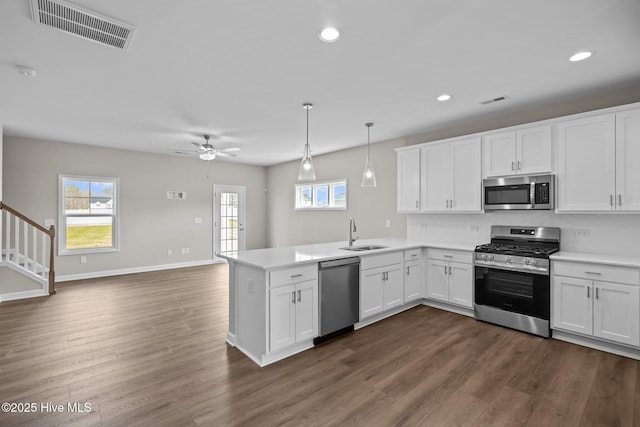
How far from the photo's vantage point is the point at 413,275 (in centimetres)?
423

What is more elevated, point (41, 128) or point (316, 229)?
point (41, 128)

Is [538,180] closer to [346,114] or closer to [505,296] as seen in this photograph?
[505,296]

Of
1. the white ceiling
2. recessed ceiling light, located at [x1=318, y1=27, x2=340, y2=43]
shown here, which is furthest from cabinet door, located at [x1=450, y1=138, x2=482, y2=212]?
recessed ceiling light, located at [x1=318, y1=27, x2=340, y2=43]

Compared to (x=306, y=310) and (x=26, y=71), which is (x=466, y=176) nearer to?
(x=306, y=310)

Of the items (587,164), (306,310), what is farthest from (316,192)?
(587,164)

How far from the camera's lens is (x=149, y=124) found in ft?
15.1

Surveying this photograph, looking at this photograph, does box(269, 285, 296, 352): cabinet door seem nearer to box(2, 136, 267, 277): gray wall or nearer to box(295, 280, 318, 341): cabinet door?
box(295, 280, 318, 341): cabinet door

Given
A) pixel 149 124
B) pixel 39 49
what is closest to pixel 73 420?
pixel 39 49

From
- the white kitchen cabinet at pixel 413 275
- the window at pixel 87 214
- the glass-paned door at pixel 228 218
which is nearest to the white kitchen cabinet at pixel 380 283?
the white kitchen cabinet at pixel 413 275

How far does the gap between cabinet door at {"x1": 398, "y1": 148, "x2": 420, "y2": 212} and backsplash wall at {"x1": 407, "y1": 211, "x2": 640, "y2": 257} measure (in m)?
0.42

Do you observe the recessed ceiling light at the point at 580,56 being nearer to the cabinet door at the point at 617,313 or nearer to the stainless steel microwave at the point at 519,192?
the stainless steel microwave at the point at 519,192

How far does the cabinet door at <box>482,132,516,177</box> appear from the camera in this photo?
3.77 m

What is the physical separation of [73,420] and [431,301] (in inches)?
160

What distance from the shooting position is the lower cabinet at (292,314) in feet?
9.03
